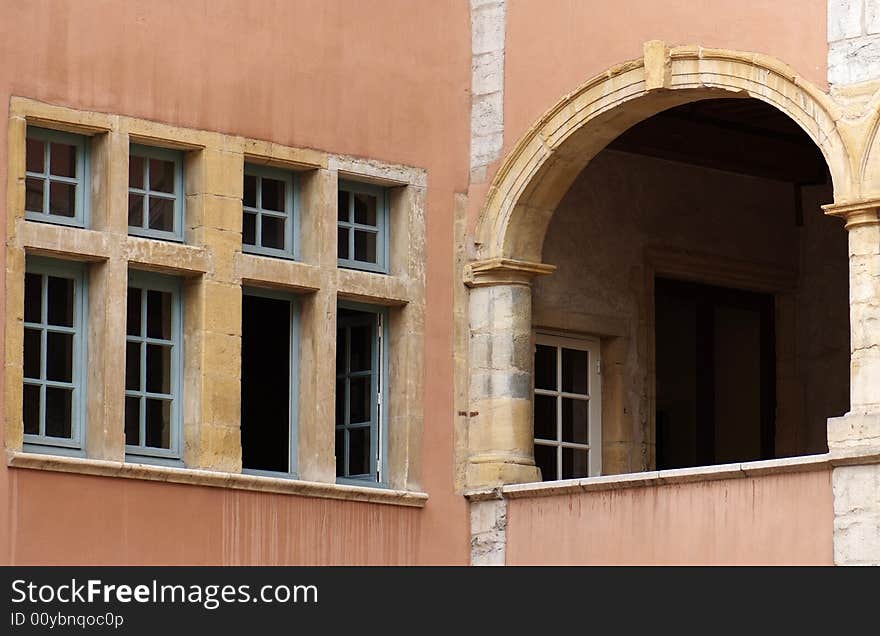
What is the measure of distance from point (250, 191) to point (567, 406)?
9.29ft

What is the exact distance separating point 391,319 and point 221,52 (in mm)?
1874

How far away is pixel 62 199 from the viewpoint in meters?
13.6

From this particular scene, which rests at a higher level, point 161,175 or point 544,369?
point 161,175

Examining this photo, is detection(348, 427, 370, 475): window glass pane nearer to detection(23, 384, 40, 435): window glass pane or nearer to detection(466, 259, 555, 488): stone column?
detection(466, 259, 555, 488): stone column

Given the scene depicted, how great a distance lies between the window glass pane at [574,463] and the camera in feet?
52.6

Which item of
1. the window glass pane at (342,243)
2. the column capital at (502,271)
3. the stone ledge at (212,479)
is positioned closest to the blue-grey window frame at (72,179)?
the stone ledge at (212,479)

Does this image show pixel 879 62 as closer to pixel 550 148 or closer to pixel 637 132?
pixel 550 148

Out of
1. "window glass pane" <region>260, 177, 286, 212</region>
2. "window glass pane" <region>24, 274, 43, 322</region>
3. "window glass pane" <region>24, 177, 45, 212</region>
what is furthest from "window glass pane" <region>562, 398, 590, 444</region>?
"window glass pane" <region>24, 177, 45, 212</region>

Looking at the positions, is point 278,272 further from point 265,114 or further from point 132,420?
point 132,420

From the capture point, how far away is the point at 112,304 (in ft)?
44.3

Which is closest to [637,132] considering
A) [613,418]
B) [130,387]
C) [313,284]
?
[613,418]

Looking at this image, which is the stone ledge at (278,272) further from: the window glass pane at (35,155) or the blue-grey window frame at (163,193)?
the window glass pane at (35,155)

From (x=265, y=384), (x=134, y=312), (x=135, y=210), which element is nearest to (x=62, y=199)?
(x=135, y=210)

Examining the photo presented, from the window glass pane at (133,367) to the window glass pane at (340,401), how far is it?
4.77 feet
